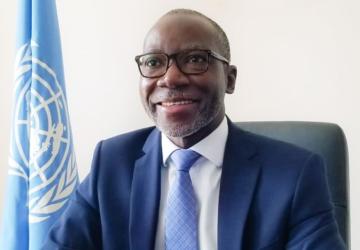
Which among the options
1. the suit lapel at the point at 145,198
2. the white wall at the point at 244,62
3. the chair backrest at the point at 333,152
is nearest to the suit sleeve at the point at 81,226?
the suit lapel at the point at 145,198

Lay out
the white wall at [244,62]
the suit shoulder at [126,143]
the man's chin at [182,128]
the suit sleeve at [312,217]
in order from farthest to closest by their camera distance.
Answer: the white wall at [244,62] → the suit shoulder at [126,143] → the man's chin at [182,128] → the suit sleeve at [312,217]

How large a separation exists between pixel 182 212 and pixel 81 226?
0.92 feet

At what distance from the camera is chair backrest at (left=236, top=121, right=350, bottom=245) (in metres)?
1.04

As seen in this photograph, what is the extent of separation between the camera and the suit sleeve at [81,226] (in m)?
0.91

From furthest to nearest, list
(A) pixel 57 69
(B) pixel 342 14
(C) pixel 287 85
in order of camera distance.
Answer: (C) pixel 287 85 < (B) pixel 342 14 < (A) pixel 57 69

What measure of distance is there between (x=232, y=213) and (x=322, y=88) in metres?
0.95

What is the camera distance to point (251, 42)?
1656mm

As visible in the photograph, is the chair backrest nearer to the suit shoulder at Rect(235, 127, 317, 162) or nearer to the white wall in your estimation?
the suit shoulder at Rect(235, 127, 317, 162)

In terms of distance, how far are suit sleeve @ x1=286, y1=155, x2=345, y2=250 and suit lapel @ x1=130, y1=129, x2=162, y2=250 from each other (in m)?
0.34

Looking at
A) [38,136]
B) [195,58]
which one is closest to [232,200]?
[195,58]

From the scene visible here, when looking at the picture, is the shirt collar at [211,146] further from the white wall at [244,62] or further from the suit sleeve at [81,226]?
the white wall at [244,62]

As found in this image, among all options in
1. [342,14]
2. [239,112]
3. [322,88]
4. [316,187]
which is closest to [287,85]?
[322,88]

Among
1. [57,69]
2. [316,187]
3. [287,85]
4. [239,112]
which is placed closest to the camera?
[316,187]

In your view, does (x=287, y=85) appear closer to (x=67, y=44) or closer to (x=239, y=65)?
(x=239, y=65)
